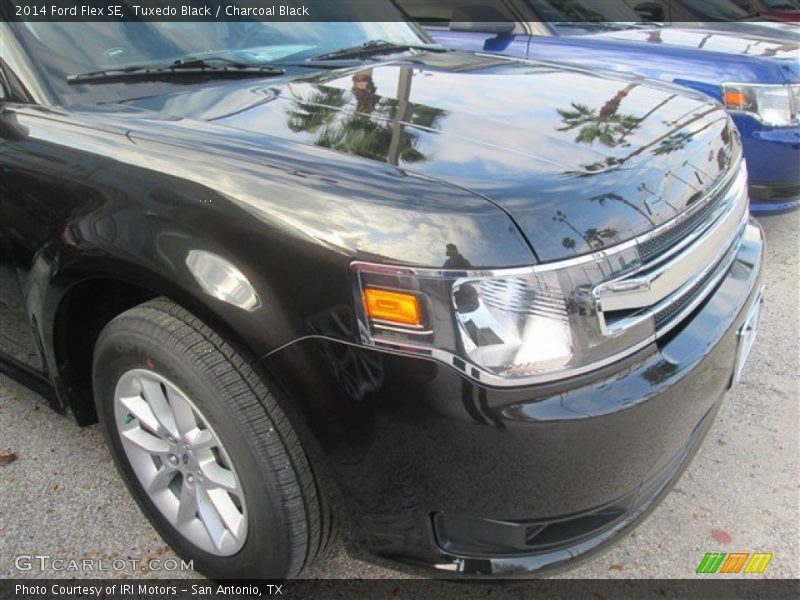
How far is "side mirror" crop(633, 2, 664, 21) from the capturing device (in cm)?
574

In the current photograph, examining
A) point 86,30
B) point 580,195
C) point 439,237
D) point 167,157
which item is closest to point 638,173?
point 580,195

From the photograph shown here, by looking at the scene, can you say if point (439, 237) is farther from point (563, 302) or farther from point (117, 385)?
point (117, 385)

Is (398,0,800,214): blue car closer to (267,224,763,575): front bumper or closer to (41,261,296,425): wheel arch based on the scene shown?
(267,224,763,575): front bumper

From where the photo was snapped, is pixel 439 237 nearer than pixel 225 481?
Yes

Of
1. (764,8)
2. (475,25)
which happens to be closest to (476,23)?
(475,25)

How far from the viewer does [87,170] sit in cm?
182

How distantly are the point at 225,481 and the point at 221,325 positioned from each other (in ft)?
1.49

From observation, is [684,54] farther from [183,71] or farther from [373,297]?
[373,297]

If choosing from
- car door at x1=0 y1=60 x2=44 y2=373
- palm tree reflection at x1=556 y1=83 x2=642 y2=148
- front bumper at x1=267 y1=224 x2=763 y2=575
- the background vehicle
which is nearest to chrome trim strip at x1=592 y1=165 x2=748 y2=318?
front bumper at x1=267 y1=224 x2=763 y2=575

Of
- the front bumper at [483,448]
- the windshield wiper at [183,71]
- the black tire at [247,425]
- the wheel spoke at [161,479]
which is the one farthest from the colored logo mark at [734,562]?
the windshield wiper at [183,71]

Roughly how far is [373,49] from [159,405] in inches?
70.1

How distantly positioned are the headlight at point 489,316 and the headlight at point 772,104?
3174 millimetres

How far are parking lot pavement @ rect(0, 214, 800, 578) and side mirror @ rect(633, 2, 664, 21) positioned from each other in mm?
3937

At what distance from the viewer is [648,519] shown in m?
2.16
